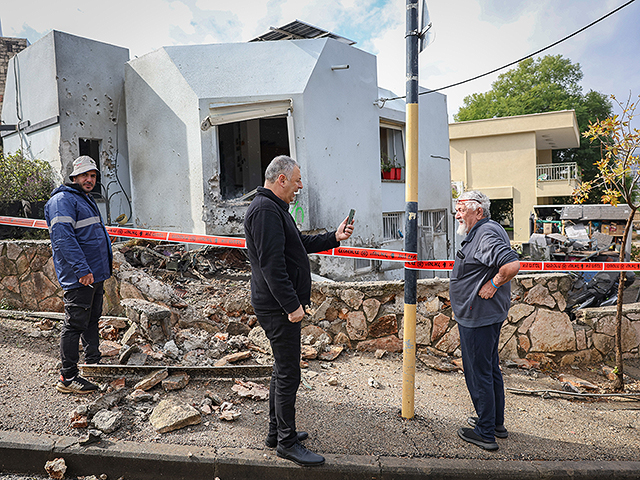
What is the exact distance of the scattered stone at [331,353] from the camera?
14.6 feet

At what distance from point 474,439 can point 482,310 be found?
3.05 feet

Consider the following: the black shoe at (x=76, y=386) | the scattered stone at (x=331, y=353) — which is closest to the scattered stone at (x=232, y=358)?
the scattered stone at (x=331, y=353)

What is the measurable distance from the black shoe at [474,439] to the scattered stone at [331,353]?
165 cm

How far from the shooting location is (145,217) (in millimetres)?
9625

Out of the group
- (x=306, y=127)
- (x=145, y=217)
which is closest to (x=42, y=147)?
(x=145, y=217)

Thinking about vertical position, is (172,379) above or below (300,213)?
below

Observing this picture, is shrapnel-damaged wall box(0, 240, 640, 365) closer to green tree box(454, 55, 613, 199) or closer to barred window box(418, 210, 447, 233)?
barred window box(418, 210, 447, 233)

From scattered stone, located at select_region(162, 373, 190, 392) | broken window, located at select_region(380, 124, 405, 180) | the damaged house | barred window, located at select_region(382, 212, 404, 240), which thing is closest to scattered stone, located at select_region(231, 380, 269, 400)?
scattered stone, located at select_region(162, 373, 190, 392)

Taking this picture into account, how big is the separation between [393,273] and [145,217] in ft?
21.6

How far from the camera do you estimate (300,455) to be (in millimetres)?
2697

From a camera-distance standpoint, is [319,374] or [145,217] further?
[145,217]

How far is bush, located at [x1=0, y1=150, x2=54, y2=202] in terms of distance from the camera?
8.08 m

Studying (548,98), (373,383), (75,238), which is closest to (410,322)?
(373,383)

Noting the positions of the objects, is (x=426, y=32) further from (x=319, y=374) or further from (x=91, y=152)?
(x=91, y=152)
